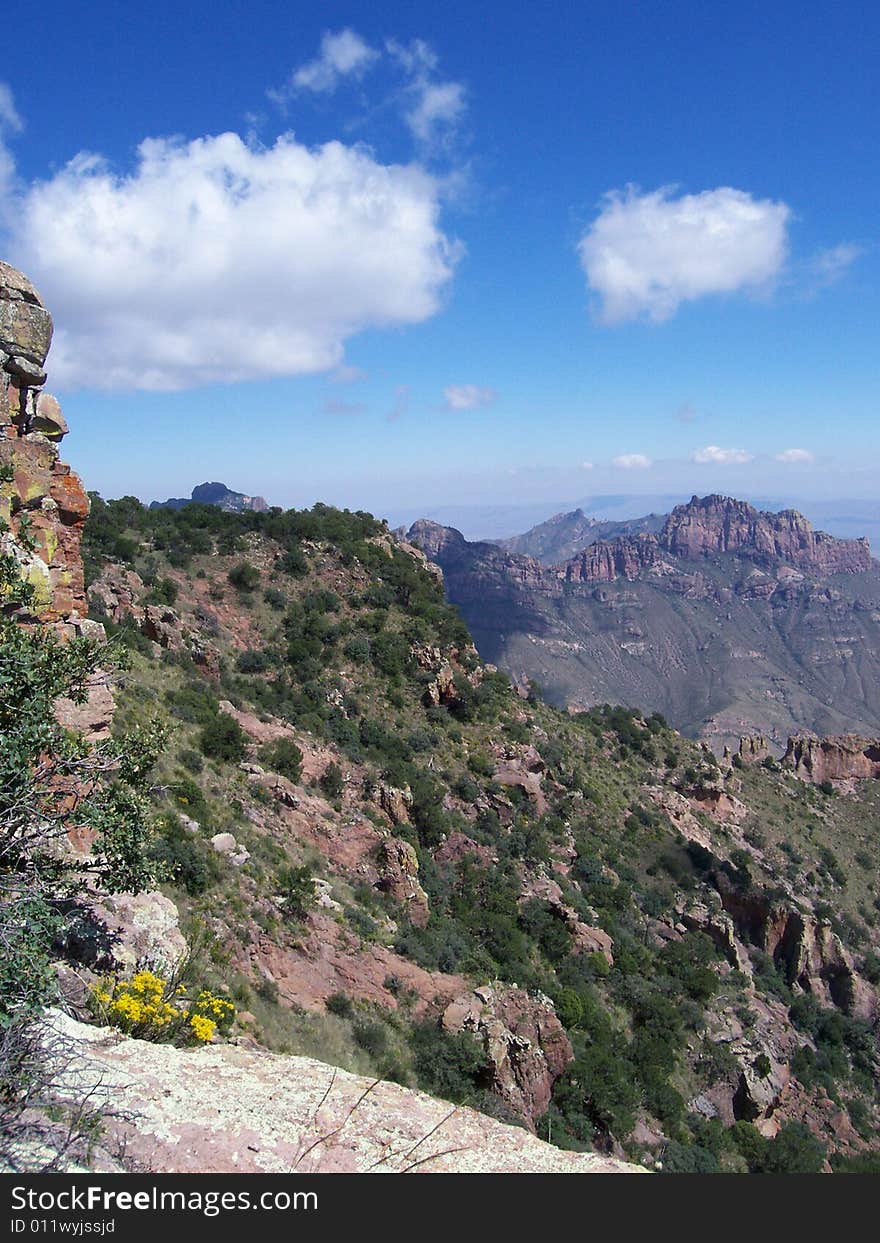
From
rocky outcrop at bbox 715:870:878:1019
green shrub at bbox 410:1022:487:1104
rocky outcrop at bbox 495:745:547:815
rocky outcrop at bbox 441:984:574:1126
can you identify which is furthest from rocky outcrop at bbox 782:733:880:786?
green shrub at bbox 410:1022:487:1104

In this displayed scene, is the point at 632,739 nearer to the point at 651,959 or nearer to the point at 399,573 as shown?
the point at 399,573

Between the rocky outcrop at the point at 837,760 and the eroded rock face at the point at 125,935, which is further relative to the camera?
the rocky outcrop at the point at 837,760

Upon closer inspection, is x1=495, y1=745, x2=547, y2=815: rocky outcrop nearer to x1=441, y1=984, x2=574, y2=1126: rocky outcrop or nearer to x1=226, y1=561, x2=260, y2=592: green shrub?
x1=441, y1=984, x2=574, y2=1126: rocky outcrop

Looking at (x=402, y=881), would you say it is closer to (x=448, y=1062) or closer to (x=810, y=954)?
(x=448, y=1062)

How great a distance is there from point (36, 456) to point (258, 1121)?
10.7 metres

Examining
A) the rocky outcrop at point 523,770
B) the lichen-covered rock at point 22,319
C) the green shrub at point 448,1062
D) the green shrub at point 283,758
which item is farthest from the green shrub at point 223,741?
the rocky outcrop at point 523,770

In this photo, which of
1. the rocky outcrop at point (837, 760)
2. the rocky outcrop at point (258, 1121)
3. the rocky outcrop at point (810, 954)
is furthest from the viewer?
the rocky outcrop at point (837, 760)

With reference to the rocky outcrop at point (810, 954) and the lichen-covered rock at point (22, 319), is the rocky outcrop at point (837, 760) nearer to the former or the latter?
the rocky outcrop at point (810, 954)

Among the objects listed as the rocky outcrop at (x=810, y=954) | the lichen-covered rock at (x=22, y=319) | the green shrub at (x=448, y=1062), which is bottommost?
the rocky outcrop at (x=810, y=954)

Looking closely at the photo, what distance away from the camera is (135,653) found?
89.3 ft

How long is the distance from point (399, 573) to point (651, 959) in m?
27.2

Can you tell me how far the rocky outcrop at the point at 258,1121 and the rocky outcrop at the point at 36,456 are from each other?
6.80 metres

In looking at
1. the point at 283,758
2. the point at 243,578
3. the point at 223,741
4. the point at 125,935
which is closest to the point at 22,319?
the point at 125,935

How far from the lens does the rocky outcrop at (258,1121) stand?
643 centimetres
